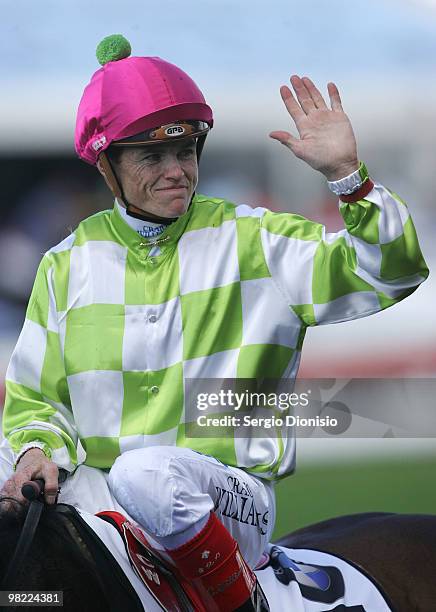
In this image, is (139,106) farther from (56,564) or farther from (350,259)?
(56,564)

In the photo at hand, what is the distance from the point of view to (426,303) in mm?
6742

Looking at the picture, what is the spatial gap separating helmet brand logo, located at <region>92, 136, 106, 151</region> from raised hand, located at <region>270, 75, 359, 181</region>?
43 cm

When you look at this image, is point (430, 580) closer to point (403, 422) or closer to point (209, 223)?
point (209, 223)

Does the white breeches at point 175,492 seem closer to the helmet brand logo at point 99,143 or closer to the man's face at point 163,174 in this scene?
the man's face at point 163,174

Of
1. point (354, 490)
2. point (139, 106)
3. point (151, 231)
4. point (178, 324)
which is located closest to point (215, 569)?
point (178, 324)

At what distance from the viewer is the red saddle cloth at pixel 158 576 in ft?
6.62

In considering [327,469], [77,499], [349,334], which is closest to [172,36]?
[349,334]

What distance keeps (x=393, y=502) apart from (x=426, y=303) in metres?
1.42

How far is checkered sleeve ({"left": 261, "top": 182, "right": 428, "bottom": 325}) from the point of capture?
225 centimetres

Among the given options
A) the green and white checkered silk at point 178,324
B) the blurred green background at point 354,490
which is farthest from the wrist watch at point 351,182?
the blurred green background at point 354,490

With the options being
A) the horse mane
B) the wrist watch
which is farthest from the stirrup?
the wrist watch

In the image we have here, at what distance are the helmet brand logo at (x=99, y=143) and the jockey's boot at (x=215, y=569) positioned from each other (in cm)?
97

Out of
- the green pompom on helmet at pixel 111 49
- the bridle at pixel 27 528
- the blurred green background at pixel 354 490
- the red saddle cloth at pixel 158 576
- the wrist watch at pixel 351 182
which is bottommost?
the blurred green background at pixel 354 490

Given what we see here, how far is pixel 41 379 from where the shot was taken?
259 centimetres
